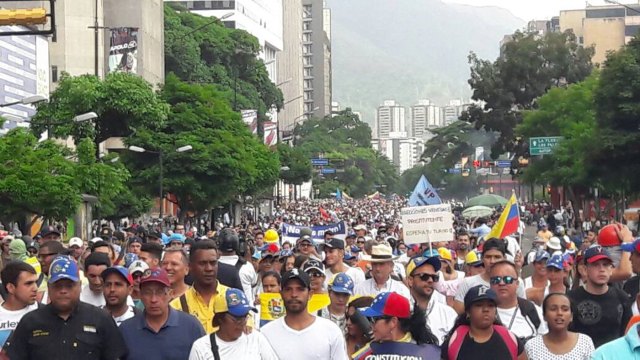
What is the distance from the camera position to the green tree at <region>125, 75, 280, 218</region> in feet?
184

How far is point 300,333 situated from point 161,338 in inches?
33.4

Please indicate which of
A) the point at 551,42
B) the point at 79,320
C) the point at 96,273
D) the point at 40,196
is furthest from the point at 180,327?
the point at 551,42

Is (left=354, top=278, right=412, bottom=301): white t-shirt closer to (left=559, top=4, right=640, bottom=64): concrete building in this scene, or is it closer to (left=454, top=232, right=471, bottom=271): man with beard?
(left=454, top=232, right=471, bottom=271): man with beard

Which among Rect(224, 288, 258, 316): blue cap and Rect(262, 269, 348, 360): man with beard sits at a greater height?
Rect(224, 288, 258, 316): blue cap

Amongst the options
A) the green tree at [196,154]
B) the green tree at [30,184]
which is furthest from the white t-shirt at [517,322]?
the green tree at [196,154]

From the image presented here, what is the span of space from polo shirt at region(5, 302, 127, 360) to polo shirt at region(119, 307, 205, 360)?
206 millimetres

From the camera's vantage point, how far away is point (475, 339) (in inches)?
346

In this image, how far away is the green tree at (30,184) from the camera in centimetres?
3600

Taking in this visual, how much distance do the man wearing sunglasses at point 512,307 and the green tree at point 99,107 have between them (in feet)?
122

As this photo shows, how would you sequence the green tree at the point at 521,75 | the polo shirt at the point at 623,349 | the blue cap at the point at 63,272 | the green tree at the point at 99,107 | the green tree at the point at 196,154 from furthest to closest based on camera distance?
the green tree at the point at 521,75 < the green tree at the point at 196,154 < the green tree at the point at 99,107 < the blue cap at the point at 63,272 < the polo shirt at the point at 623,349

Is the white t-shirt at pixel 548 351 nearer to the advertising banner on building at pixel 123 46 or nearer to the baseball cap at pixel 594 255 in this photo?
the baseball cap at pixel 594 255

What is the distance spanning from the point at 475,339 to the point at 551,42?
83491mm

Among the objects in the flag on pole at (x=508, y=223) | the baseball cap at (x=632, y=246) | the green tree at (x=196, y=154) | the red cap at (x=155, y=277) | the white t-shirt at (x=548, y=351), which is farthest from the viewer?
the green tree at (x=196, y=154)

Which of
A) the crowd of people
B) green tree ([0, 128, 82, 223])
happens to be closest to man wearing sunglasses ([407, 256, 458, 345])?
the crowd of people
